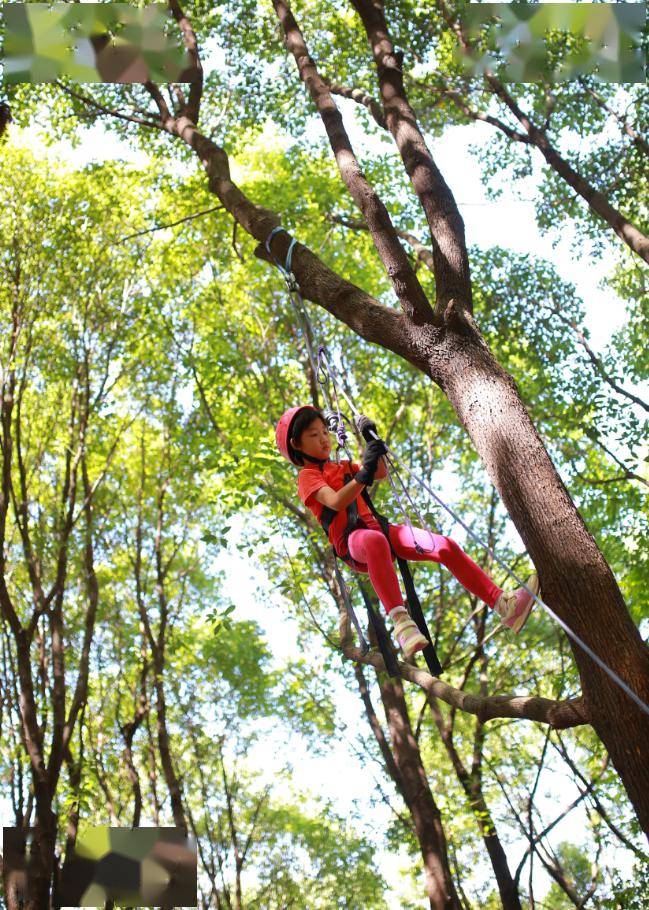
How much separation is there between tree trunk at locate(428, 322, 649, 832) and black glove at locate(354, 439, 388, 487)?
39cm

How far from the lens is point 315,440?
4.05m

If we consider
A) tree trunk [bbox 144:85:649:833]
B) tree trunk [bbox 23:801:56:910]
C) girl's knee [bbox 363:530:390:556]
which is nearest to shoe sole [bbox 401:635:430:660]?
girl's knee [bbox 363:530:390:556]

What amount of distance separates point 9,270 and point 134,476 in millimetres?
3994

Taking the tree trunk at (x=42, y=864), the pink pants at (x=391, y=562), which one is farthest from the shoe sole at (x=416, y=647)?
the tree trunk at (x=42, y=864)

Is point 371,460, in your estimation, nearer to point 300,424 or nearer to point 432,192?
point 300,424

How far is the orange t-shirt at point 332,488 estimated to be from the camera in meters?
3.88

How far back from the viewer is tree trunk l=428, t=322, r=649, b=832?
2.39 metres

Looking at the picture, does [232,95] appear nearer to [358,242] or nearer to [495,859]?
[358,242]

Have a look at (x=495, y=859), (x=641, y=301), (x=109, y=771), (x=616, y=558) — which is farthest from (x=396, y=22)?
(x=109, y=771)

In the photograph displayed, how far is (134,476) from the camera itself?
12008mm

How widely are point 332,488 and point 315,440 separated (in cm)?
27

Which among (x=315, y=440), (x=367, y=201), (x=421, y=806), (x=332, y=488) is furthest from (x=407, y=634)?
(x=421, y=806)

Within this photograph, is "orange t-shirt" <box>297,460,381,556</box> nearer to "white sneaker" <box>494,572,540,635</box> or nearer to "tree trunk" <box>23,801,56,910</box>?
"white sneaker" <box>494,572,540,635</box>

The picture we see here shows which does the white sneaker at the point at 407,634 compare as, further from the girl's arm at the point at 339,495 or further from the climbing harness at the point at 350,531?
the girl's arm at the point at 339,495
